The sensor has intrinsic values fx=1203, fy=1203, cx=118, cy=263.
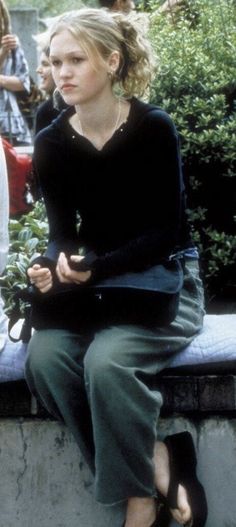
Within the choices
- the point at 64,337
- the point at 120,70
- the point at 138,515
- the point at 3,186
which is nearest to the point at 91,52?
the point at 120,70

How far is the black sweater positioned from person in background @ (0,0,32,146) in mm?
5267

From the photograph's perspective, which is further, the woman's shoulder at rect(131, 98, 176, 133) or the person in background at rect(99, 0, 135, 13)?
the person in background at rect(99, 0, 135, 13)

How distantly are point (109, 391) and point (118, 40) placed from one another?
123cm

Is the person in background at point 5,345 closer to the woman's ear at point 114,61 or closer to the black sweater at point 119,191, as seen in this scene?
the black sweater at point 119,191

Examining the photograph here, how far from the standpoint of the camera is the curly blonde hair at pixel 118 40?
406cm

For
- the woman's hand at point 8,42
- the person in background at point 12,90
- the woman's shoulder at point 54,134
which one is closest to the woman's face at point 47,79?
the woman's hand at point 8,42

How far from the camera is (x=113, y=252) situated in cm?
404

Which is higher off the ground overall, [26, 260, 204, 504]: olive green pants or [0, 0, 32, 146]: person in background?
[26, 260, 204, 504]: olive green pants

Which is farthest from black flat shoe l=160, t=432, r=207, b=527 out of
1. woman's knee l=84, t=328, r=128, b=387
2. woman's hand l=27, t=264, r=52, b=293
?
woman's hand l=27, t=264, r=52, b=293

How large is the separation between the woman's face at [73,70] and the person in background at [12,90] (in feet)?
17.5

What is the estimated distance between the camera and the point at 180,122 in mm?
5160

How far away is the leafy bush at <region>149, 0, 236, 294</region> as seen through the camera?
204 inches

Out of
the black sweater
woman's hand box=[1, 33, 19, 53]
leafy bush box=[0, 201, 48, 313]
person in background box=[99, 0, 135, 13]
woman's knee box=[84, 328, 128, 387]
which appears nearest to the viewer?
woman's knee box=[84, 328, 128, 387]

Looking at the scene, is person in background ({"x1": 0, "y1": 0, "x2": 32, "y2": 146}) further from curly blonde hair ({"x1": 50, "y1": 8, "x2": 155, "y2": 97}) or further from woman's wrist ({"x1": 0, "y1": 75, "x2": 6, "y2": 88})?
curly blonde hair ({"x1": 50, "y1": 8, "x2": 155, "y2": 97})
